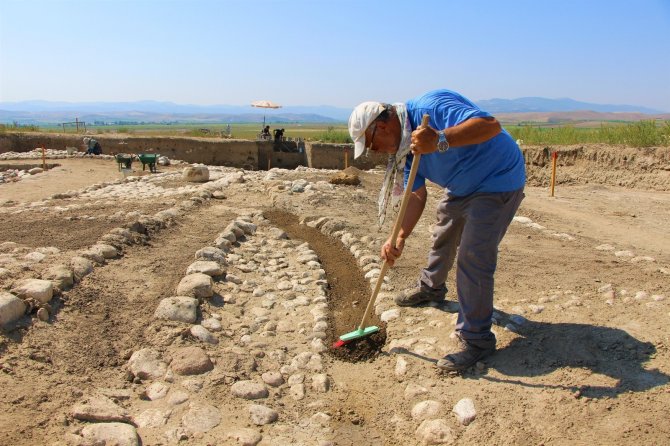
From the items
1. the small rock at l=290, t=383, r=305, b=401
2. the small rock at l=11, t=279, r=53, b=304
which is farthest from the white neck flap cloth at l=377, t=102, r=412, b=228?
the small rock at l=11, t=279, r=53, b=304

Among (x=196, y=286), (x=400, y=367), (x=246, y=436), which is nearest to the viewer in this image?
(x=246, y=436)

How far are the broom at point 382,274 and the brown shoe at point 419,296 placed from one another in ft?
1.34

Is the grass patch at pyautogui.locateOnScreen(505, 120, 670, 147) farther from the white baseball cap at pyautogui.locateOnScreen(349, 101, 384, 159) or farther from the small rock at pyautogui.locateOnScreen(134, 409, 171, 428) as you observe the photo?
the small rock at pyautogui.locateOnScreen(134, 409, 171, 428)

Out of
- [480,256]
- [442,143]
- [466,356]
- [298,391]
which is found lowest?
[298,391]

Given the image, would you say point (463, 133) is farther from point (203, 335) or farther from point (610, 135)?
point (610, 135)

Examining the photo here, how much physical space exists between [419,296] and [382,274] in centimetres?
90

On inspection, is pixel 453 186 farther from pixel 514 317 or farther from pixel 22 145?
pixel 22 145

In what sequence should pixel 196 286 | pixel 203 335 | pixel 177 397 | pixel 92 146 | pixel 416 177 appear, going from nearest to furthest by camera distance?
pixel 177 397 → pixel 416 177 → pixel 203 335 → pixel 196 286 → pixel 92 146

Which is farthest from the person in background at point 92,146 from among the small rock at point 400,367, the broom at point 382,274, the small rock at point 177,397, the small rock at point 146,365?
the small rock at point 400,367

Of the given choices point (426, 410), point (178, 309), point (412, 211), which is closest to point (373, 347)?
point (426, 410)

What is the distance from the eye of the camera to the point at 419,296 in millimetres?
4340

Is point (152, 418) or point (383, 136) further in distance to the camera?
point (383, 136)

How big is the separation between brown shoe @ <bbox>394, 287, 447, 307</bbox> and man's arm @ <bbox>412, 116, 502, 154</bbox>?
1655mm

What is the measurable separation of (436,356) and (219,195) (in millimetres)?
6846
